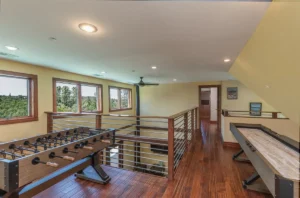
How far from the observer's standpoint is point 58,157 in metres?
1.68

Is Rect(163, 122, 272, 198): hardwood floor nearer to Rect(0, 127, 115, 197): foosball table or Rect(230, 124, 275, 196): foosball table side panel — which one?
Rect(230, 124, 275, 196): foosball table side panel

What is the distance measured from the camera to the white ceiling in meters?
1.51

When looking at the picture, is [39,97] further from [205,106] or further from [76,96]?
[205,106]

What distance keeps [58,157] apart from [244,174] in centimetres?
285

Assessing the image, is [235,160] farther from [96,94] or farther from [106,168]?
[96,94]

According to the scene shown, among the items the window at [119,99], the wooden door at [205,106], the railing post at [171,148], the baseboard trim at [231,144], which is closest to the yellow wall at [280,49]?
the railing post at [171,148]

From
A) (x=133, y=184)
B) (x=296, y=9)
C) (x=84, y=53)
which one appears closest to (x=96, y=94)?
(x=84, y=53)

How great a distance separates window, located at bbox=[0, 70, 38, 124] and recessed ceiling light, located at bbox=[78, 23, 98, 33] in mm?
2656

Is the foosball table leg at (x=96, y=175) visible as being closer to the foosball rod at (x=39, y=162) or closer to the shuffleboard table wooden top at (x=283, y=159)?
the foosball rod at (x=39, y=162)

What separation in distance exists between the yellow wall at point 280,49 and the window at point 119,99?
5.43 meters

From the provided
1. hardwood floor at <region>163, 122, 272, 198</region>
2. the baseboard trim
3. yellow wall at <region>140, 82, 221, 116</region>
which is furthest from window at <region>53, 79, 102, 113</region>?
the baseboard trim

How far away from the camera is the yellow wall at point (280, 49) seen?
4.87 feet

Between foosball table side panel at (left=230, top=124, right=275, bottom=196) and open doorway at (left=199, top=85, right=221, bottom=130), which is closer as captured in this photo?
foosball table side panel at (left=230, top=124, right=275, bottom=196)

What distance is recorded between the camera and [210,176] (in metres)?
2.60
